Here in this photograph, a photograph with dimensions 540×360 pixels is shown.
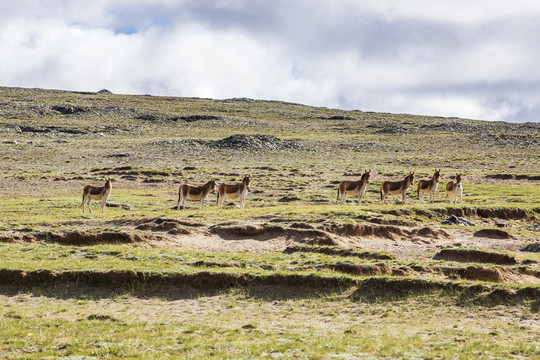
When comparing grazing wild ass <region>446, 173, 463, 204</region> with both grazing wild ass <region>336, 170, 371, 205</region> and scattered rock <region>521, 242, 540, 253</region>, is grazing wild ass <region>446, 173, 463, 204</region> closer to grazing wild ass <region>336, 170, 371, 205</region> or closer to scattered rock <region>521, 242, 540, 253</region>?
grazing wild ass <region>336, 170, 371, 205</region>

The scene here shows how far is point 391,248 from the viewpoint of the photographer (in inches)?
916

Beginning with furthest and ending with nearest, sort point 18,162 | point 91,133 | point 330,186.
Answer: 1. point 91,133
2. point 18,162
3. point 330,186

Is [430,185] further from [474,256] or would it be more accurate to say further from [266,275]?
[266,275]

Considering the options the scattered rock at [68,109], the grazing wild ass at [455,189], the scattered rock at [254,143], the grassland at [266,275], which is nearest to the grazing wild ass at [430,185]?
the grazing wild ass at [455,189]

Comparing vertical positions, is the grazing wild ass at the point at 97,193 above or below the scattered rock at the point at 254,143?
below

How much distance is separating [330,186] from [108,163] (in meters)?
31.7

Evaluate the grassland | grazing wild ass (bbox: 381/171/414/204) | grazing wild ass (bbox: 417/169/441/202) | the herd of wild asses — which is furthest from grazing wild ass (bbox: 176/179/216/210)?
grazing wild ass (bbox: 417/169/441/202)

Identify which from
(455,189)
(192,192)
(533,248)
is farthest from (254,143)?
(533,248)

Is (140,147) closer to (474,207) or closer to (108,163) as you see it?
(108,163)

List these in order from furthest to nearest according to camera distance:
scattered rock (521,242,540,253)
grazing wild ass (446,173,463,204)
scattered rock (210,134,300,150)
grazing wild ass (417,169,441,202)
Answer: scattered rock (210,134,300,150), grazing wild ass (417,169,441,202), grazing wild ass (446,173,463,204), scattered rock (521,242,540,253)

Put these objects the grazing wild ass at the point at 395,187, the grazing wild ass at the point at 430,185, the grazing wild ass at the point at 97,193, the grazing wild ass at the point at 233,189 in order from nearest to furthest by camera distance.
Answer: the grazing wild ass at the point at 97,193, the grazing wild ass at the point at 233,189, the grazing wild ass at the point at 395,187, the grazing wild ass at the point at 430,185

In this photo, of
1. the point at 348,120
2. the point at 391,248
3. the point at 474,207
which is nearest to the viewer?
the point at 391,248

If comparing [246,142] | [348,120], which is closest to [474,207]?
[246,142]

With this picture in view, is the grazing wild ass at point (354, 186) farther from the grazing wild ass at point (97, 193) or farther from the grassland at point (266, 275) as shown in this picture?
the grazing wild ass at point (97, 193)
